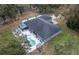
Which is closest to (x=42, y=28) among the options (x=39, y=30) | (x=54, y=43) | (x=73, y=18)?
(x=39, y=30)

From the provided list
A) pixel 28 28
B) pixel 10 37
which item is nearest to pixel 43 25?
pixel 28 28

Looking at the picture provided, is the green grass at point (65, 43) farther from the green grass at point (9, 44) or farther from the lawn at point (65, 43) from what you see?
the green grass at point (9, 44)

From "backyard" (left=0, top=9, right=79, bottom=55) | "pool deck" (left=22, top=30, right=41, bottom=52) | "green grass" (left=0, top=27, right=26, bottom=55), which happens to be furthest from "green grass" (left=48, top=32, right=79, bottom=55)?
"green grass" (left=0, top=27, right=26, bottom=55)

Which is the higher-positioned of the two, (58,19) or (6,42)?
(58,19)

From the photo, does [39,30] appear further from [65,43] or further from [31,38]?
[65,43]
